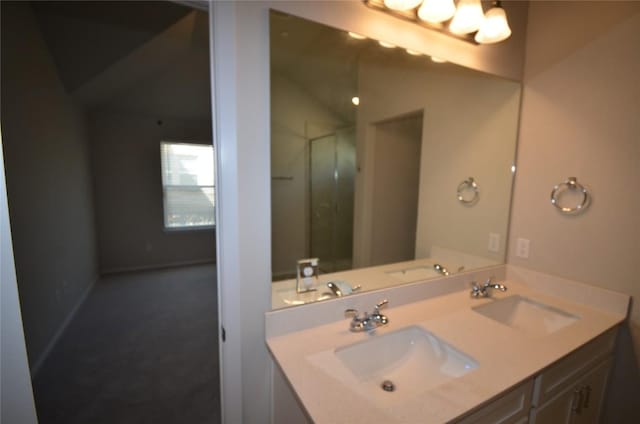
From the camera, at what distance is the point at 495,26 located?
1.30m

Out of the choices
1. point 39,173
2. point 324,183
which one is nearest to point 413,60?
point 324,183

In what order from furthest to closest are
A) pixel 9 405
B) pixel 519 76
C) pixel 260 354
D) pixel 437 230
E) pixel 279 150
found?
pixel 437 230, pixel 519 76, pixel 279 150, pixel 260 354, pixel 9 405

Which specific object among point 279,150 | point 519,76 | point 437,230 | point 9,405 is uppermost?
point 519,76

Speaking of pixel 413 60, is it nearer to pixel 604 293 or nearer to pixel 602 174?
pixel 602 174

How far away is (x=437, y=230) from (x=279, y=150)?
1.13 metres

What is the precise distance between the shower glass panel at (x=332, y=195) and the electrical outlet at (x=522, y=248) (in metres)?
1.03

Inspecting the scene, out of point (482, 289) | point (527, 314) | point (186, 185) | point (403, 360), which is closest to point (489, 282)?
point (482, 289)

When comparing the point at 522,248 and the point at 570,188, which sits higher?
the point at 570,188

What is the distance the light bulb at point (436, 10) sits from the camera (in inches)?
46.5

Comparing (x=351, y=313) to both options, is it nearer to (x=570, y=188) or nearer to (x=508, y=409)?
(x=508, y=409)

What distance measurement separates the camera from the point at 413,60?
1.48 m

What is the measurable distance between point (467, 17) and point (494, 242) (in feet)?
4.11

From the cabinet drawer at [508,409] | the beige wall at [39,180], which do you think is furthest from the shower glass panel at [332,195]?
the beige wall at [39,180]

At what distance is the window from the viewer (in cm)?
460
